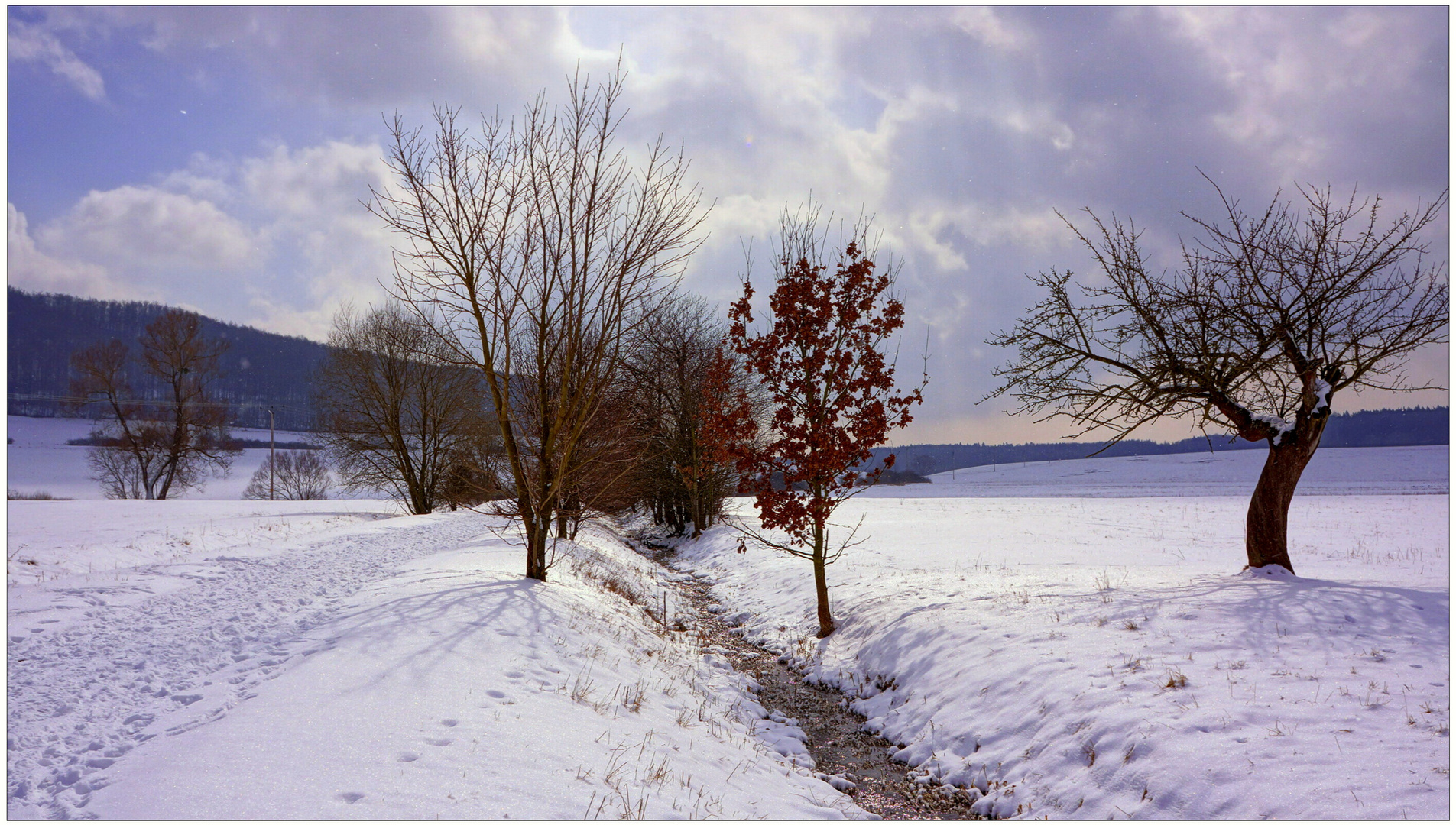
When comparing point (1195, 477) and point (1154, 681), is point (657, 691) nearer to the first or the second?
point (1154, 681)

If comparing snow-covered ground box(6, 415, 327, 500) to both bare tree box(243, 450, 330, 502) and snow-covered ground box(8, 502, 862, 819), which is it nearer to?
bare tree box(243, 450, 330, 502)

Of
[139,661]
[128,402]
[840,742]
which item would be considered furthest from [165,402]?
[840,742]

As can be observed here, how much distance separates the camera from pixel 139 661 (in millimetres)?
6156

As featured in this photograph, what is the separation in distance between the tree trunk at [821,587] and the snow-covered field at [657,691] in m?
0.43

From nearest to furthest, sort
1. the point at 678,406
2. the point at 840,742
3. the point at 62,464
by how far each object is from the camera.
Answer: the point at 840,742 < the point at 678,406 < the point at 62,464

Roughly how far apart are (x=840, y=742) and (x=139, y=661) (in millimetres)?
7033

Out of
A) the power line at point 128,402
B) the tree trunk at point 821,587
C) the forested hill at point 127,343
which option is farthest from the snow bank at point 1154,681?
the forested hill at point 127,343

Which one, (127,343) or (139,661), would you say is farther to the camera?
(127,343)

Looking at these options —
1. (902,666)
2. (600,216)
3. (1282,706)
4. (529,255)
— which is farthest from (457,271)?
(1282,706)

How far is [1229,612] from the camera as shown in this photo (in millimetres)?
7941

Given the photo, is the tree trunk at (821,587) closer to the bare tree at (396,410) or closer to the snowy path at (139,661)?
the snowy path at (139,661)

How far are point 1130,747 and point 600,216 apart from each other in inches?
381

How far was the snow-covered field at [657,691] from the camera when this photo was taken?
166 inches

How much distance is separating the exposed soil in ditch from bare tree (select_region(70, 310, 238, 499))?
3741 cm
